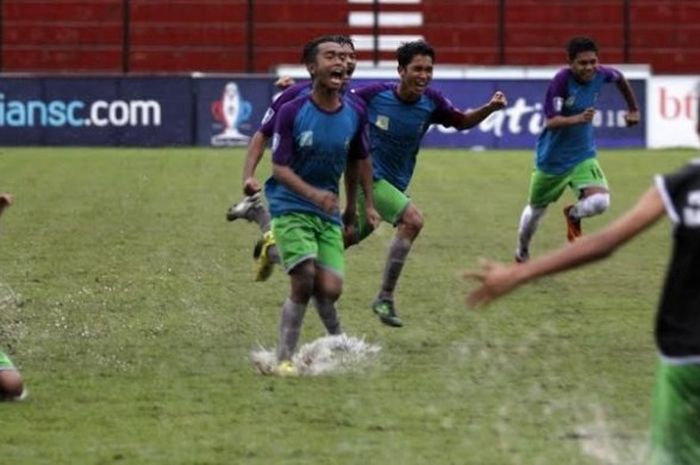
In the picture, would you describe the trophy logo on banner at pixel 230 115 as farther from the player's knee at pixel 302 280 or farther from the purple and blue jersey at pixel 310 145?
the player's knee at pixel 302 280

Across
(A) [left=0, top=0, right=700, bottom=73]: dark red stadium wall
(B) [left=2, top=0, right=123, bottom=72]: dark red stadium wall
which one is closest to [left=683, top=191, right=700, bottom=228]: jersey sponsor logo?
(A) [left=0, top=0, right=700, bottom=73]: dark red stadium wall

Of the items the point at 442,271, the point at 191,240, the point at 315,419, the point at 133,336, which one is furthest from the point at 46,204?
the point at 315,419

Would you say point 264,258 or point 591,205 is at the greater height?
point 264,258

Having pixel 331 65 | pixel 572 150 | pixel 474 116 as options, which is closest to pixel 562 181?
pixel 572 150

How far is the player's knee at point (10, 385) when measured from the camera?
9.68 m

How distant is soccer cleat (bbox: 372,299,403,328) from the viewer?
1282 cm

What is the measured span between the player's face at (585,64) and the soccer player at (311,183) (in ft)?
20.2

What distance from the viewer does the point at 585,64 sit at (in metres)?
16.8

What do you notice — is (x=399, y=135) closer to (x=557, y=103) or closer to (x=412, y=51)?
(x=412, y=51)

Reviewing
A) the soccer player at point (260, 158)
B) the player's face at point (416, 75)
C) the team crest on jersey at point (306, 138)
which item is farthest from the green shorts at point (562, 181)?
the team crest on jersey at point (306, 138)

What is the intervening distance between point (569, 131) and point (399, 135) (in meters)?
4.17

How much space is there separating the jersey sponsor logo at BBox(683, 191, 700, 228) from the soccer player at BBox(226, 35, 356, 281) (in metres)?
5.19

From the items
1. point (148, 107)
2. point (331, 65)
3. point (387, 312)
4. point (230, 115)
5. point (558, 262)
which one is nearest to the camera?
point (558, 262)

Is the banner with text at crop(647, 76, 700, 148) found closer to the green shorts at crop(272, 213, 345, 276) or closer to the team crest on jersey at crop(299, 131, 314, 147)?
the green shorts at crop(272, 213, 345, 276)
